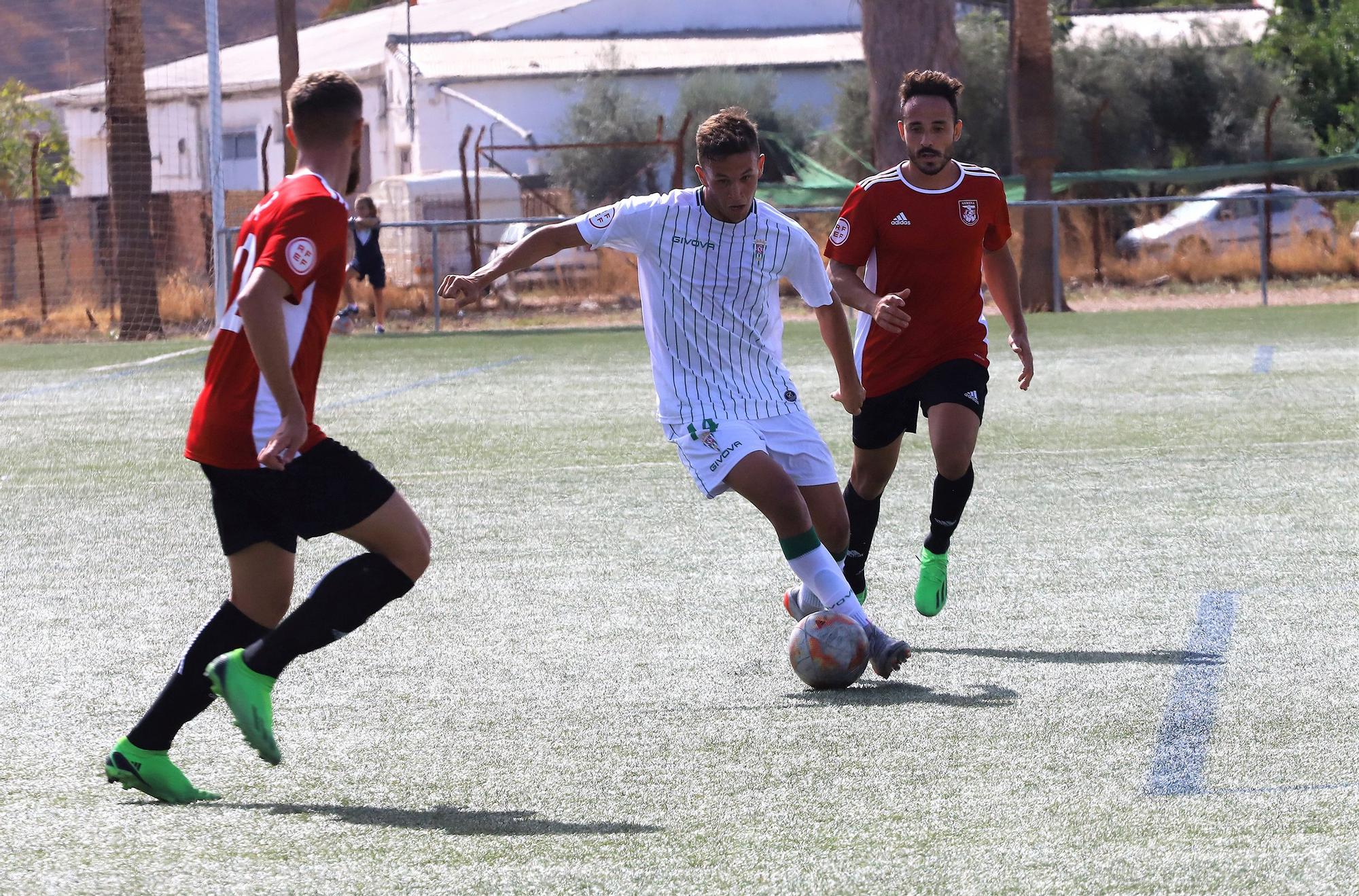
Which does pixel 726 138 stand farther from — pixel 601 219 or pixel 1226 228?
pixel 1226 228

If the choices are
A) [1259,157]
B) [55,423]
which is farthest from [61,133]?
[55,423]

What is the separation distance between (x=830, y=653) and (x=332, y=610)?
151 centimetres

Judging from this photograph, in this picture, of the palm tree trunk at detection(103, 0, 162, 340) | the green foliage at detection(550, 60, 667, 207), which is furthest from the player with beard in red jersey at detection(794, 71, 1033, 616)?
the green foliage at detection(550, 60, 667, 207)

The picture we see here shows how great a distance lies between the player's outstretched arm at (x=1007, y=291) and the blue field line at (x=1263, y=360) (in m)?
9.07

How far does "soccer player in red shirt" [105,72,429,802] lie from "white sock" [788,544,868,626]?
1.40 metres

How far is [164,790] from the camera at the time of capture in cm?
434

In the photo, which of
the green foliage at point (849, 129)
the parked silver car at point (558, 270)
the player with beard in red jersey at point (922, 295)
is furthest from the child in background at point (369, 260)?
the green foliage at point (849, 129)

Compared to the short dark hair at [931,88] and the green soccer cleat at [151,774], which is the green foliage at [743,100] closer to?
the short dark hair at [931,88]

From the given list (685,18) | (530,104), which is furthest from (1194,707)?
A: (685,18)

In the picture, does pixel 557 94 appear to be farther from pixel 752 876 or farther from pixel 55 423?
pixel 752 876

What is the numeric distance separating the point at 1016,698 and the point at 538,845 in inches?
69.9

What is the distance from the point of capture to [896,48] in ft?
84.4

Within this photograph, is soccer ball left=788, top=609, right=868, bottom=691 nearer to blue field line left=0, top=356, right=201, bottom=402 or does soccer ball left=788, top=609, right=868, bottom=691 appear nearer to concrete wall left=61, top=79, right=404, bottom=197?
blue field line left=0, top=356, right=201, bottom=402

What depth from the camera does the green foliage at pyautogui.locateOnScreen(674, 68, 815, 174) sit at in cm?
4381
